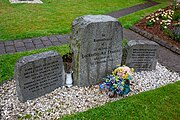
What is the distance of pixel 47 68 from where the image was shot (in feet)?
16.0

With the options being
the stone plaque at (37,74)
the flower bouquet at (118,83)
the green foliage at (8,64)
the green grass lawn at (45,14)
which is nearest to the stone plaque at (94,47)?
the flower bouquet at (118,83)

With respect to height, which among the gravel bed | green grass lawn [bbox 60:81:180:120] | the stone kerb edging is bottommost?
green grass lawn [bbox 60:81:180:120]

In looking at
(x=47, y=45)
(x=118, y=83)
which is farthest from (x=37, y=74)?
(x=47, y=45)

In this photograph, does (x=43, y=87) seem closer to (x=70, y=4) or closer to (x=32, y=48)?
(x=32, y=48)

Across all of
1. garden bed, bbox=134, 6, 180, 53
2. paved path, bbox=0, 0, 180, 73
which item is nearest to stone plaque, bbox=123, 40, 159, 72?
paved path, bbox=0, 0, 180, 73

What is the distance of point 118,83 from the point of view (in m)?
5.22

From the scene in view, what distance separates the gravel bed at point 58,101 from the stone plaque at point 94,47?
1.21ft

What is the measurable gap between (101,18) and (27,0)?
31.6 feet

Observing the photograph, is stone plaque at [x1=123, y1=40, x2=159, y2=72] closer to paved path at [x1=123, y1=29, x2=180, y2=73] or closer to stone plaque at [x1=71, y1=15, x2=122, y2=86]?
stone plaque at [x1=71, y1=15, x2=122, y2=86]

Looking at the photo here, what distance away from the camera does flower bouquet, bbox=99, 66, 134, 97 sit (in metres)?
5.20

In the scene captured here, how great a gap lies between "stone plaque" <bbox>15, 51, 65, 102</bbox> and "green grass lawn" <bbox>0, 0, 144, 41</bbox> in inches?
144

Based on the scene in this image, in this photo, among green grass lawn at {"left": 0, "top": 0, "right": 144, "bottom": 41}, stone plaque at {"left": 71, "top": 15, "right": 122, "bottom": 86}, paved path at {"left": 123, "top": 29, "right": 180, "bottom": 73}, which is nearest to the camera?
stone plaque at {"left": 71, "top": 15, "right": 122, "bottom": 86}

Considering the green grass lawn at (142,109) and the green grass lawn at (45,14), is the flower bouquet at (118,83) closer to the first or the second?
the green grass lawn at (142,109)

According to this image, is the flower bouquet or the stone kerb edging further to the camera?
the stone kerb edging
